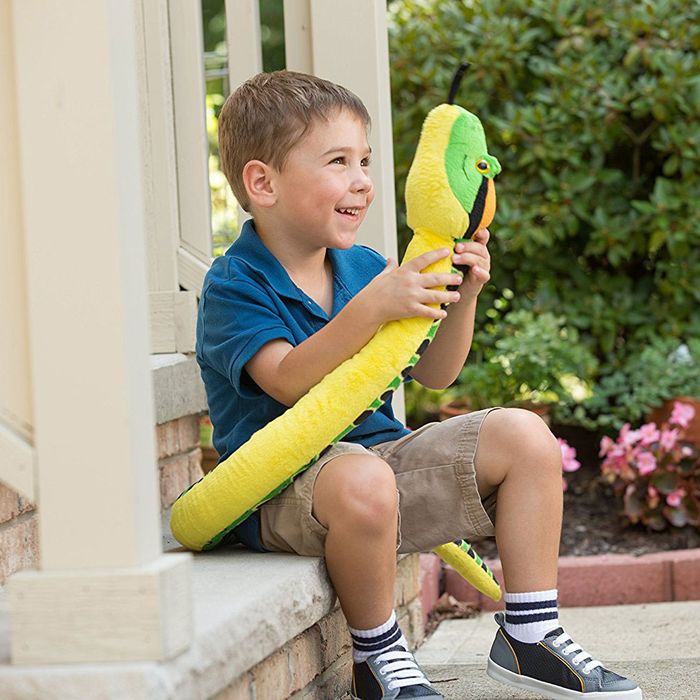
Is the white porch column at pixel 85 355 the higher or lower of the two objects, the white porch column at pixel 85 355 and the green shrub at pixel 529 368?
the higher

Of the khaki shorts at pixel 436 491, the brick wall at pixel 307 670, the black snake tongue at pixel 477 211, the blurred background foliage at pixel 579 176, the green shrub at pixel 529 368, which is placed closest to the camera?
the brick wall at pixel 307 670

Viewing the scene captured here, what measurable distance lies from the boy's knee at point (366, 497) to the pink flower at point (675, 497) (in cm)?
191

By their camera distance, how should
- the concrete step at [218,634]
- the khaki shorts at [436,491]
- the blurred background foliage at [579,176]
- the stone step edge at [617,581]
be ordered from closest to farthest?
the concrete step at [218,634], the khaki shorts at [436,491], the stone step edge at [617,581], the blurred background foliage at [579,176]

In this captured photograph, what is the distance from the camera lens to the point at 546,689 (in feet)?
7.07

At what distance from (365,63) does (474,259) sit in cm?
93

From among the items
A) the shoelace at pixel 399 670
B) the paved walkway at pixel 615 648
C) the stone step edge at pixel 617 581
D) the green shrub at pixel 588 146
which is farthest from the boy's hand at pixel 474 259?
the green shrub at pixel 588 146

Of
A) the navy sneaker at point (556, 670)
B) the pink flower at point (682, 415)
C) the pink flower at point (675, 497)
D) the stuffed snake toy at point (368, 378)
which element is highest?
the stuffed snake toy at point (368, 378)

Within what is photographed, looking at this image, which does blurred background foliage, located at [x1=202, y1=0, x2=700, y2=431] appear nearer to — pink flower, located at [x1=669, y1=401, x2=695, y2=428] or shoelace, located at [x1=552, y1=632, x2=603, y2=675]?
pink flower, located at [x1=669, y1=401, x2=695, y2=428]

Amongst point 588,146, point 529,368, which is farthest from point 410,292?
point 588,146

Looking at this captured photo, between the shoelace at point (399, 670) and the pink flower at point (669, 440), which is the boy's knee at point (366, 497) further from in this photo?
the pink flower at point (669, 440)

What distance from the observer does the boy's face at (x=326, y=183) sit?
2291 mm

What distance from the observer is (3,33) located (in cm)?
154

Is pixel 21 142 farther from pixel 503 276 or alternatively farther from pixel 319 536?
pixel 503 276

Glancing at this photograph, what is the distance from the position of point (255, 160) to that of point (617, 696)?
115 cm
